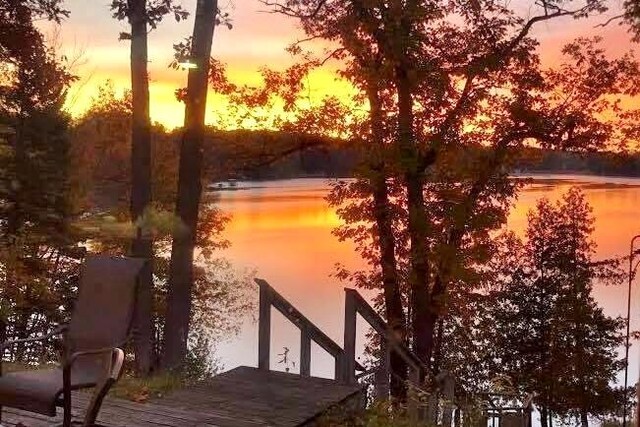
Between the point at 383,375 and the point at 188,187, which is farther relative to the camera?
the point at 188,187

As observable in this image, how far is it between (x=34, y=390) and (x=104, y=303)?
2.19 feet

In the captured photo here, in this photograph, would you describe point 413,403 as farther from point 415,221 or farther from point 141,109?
point 415,221

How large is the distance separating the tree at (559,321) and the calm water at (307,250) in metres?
1.18

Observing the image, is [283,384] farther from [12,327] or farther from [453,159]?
[12,327]

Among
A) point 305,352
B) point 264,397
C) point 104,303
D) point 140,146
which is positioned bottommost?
point 264,397

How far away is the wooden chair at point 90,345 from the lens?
135 inches

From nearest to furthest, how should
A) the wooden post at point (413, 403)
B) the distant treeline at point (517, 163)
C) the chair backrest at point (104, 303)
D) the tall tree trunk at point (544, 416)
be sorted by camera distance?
the chair backrest at point (104, 303)
the wooden post at point (413, 403)
the distant treeline at point (517, 163)
the tall tree trunk at point (544, 416)

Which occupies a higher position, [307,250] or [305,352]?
[305,352]

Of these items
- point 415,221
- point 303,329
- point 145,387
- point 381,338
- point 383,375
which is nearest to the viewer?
point 145,387

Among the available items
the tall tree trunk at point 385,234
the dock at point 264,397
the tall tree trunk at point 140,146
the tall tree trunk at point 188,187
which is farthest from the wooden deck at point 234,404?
the tall tree trunk at point 385,234

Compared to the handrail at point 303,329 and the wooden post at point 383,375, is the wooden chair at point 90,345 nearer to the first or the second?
the handrail at point 303,329

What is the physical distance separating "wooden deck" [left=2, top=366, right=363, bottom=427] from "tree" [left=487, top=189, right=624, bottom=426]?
51.1 feet

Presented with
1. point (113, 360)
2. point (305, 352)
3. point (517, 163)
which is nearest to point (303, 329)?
point (305, 352)

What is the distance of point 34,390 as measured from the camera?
3.45 meters
